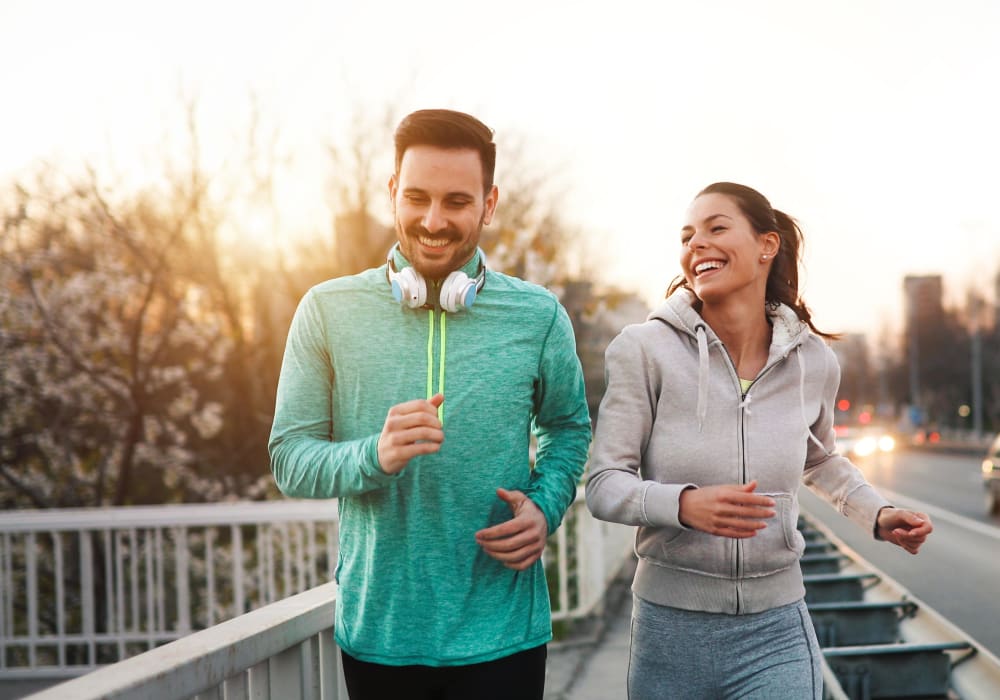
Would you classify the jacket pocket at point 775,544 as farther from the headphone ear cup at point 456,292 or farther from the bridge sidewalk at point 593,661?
the bridge sidewalk at point 593,661

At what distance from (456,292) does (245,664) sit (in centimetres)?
95

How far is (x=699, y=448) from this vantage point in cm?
241

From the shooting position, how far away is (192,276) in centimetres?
1165

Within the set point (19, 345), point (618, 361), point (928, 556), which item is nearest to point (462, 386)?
point (618, 361)

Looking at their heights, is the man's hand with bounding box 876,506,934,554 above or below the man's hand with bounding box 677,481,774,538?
below

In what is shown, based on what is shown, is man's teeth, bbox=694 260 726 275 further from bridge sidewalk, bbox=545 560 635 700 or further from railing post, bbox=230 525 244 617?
railing post, bbox=230 525 244 617

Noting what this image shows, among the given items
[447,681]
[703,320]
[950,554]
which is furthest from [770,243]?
[950,554]

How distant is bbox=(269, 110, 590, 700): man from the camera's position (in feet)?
6.81

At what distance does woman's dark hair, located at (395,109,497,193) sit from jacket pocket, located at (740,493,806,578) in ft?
3.71

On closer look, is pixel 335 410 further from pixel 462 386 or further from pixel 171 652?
pixel 171 652

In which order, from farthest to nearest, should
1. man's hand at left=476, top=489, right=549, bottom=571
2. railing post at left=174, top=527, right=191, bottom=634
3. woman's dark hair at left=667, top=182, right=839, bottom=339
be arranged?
Result: railing post at left=174, top=527, right=191, bottom=634, woman's dark hair at left=667, top=182, right=839, bottom=339, man's hand at left=476, top=489, right=549, bottom=571

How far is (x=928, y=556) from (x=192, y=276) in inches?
404

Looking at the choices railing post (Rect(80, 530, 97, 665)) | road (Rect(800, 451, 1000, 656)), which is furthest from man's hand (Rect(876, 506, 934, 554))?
road (Rect(800, 451, 1000, 656))

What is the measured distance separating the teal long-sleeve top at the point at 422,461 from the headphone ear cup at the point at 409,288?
0.21 ft
